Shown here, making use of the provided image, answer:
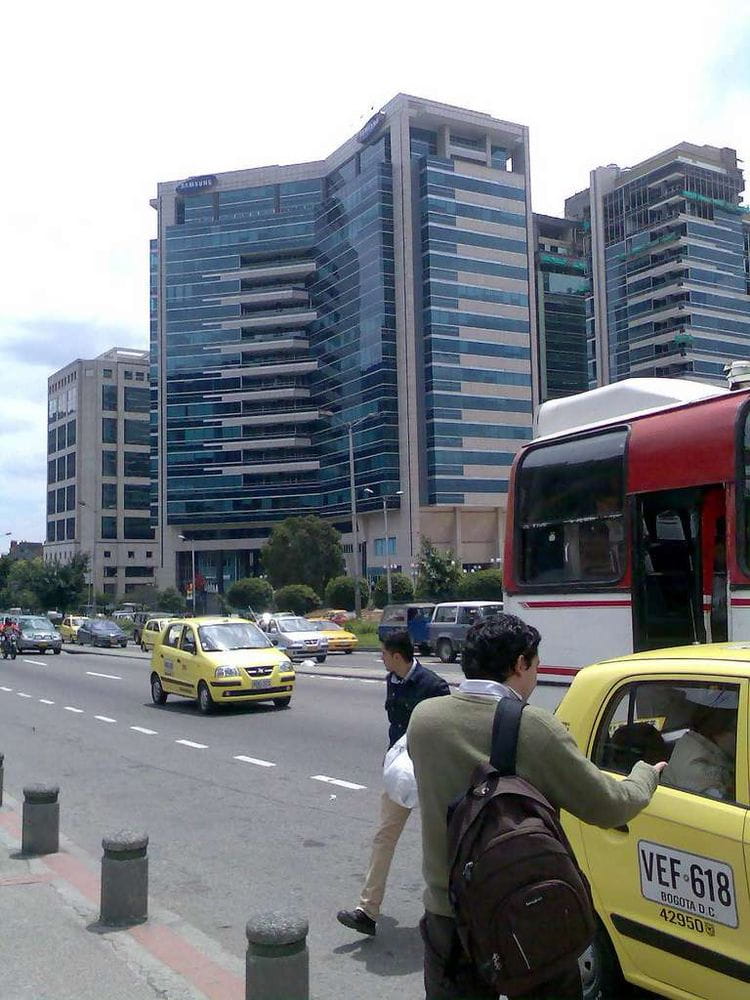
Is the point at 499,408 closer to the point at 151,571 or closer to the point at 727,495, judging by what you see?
the point at 151,571

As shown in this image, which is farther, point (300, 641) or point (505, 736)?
point (300, 641)

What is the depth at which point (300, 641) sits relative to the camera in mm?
33875

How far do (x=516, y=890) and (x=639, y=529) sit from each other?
587 centimetres

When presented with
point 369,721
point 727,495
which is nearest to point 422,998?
point 727,495

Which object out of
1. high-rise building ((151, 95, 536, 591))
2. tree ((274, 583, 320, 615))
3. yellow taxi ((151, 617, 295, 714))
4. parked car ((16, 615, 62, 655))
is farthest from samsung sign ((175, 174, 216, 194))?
yellow taxi ((151, 617, 295, 714))

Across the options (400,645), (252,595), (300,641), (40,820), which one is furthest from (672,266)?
(400,645)

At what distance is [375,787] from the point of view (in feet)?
34.5

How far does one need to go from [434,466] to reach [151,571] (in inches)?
2546

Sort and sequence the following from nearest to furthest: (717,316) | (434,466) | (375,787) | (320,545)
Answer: (375,787) < (320,545) < (434,466) < (717,316)

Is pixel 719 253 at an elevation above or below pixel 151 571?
above

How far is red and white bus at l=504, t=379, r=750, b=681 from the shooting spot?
7.50 meters

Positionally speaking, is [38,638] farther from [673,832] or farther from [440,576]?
[673,832]

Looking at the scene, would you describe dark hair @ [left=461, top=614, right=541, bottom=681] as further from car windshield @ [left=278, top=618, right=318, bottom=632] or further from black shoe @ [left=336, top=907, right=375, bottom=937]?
car windshield @ [left=278, top=618, right=318, bottom=632]

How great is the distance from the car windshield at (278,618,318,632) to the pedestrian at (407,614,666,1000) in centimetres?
3208
